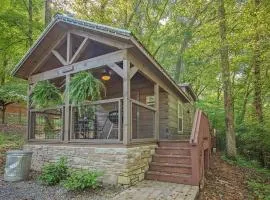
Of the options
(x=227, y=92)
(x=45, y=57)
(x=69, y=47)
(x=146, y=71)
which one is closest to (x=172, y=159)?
(x=146, y=71)

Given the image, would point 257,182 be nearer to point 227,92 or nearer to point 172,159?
point 172,159

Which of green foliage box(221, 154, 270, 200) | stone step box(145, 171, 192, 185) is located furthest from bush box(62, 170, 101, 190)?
green foliage box(221, 154, 270, 200)

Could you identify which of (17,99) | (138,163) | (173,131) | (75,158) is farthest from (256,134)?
(17,99)

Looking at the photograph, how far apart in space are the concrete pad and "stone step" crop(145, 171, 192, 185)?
18 cm

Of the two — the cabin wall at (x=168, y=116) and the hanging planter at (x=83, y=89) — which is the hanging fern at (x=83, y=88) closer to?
the hanging planter at (x=83, y=89)

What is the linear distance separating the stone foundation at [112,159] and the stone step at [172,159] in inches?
8.6

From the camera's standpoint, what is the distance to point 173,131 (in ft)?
36.6

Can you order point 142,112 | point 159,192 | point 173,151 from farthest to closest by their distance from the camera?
point 142,112
point 173,151
point 159,192

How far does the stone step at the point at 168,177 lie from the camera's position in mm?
6227

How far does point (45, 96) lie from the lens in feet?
26.6

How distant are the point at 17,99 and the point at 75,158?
8.38m

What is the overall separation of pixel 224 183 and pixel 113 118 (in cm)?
382

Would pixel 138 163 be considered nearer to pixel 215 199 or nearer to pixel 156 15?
pixel 215 199

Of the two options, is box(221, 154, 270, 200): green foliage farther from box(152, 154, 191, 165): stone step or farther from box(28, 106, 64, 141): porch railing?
box(28, 106, 64, 141): porch railing
